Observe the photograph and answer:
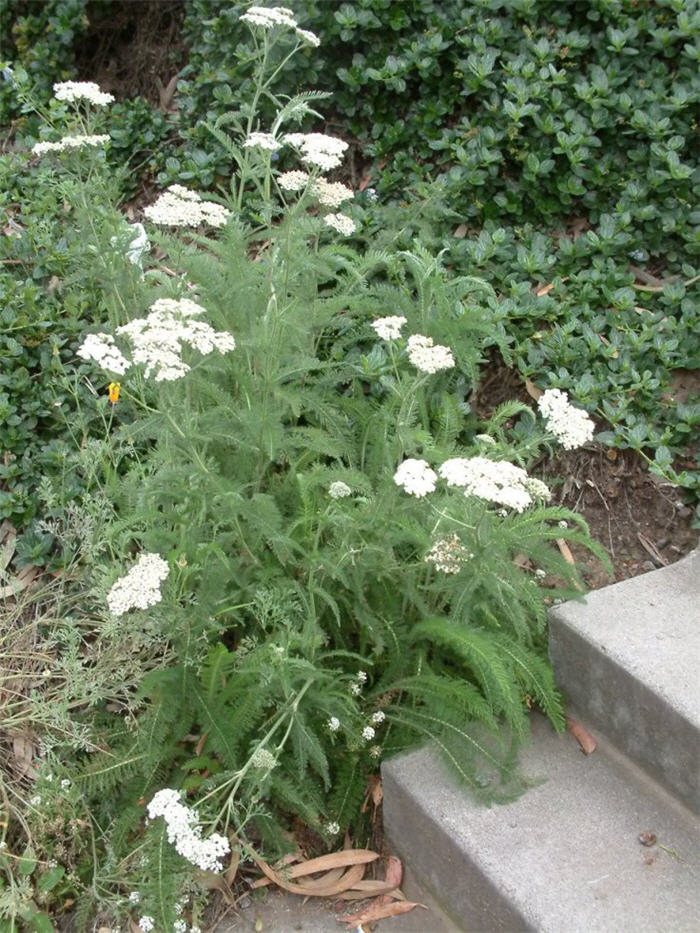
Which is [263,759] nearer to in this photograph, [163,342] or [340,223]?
[163,342]

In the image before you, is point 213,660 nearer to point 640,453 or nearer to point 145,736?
point 145,736

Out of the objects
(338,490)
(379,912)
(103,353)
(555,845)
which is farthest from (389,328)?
(379,912)

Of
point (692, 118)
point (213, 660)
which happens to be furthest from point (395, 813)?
point (692, 118)

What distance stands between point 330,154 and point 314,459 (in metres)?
0.90

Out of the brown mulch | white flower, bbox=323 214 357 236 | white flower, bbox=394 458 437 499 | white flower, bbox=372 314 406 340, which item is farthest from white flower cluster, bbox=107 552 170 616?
the brown mulch

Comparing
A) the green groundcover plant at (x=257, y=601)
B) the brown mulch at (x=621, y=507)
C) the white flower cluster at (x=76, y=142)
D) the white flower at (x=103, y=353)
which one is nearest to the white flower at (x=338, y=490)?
the green groundcover plant at (x=257, y=601)

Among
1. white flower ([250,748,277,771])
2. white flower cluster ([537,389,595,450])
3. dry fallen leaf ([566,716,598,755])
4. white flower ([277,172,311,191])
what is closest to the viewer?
white flower ([250,748,277,771])

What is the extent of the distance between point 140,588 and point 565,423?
107 centimetres

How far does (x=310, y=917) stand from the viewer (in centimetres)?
251

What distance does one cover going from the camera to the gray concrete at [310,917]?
247cm

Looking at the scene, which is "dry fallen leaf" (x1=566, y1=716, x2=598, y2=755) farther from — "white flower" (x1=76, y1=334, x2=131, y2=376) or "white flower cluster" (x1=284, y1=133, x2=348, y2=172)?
"white flower cluster" (x1=284, y1=133, x2=348, y2=172)

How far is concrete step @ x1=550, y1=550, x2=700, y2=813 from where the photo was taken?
236cm

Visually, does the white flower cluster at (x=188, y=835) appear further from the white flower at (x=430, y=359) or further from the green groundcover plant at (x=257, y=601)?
the white flower at (x=430, y=359)

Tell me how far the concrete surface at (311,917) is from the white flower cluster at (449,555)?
932 mm
